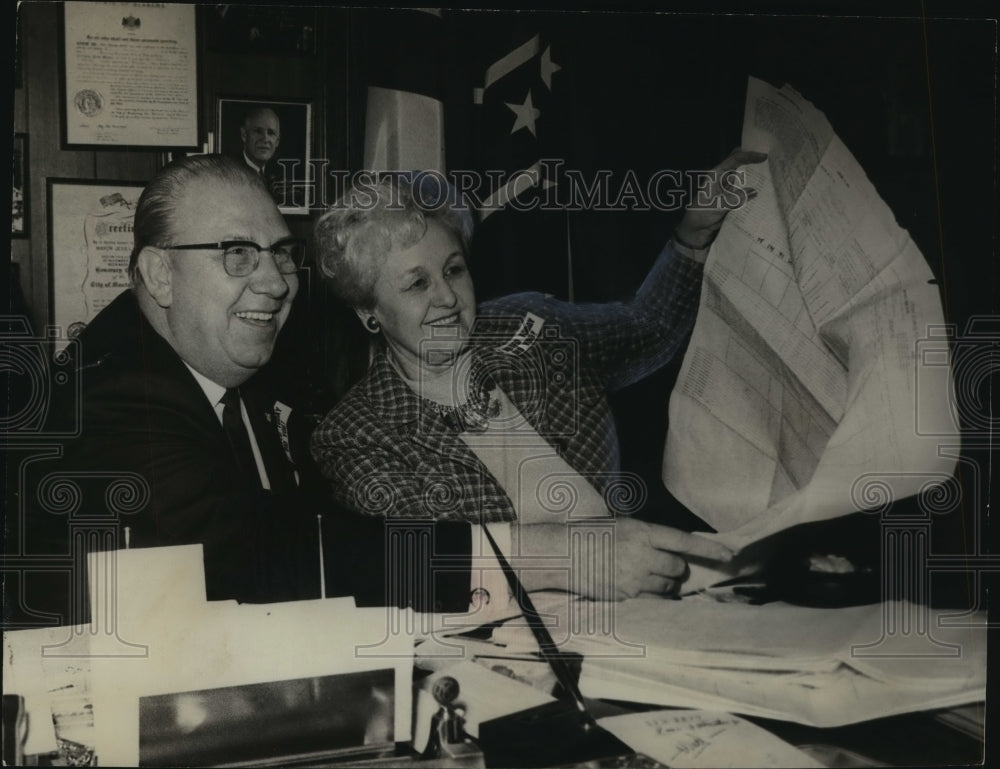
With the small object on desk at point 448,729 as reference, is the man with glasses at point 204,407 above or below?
above

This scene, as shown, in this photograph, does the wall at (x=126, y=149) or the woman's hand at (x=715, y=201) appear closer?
the wall at (x=126, y=149)

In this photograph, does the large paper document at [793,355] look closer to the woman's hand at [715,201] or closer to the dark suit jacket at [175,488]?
the woman's hand at [715,201]

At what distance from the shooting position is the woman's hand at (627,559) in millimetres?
2777

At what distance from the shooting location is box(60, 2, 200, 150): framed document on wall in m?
2.71

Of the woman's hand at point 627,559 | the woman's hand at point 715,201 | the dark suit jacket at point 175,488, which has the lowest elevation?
the woman's hand at point 627,559

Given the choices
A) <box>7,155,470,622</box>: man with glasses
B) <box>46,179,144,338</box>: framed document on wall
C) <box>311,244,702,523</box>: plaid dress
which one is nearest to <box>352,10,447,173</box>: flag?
<box>7,155,470,622</box>: man with glasses

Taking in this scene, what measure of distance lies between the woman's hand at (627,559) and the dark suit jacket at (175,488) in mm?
407

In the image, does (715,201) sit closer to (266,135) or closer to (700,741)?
(266,135)

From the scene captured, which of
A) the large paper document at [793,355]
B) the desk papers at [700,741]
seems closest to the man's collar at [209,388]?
the large paper document at [793,355]

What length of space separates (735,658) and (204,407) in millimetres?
1503

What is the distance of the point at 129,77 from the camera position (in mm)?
2721

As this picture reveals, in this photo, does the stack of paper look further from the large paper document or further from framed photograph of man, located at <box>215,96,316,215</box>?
framed photograph of man, located at <box>215,96,316,215</box>

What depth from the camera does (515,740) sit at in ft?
8.99

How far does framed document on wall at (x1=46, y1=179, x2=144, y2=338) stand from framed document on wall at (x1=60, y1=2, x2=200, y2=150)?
0.11m
